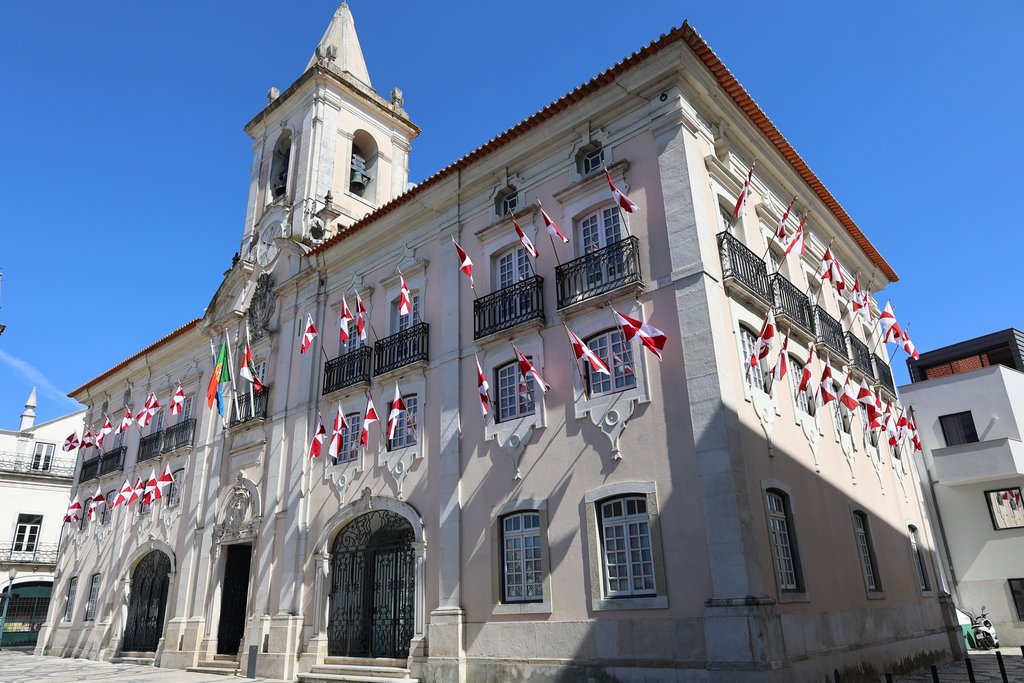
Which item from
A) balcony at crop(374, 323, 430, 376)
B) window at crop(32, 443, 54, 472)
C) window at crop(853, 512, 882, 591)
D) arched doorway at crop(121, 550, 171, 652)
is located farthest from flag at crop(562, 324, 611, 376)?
window at crop(32, 443, 54, 472)

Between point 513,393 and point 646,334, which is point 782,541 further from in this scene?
point 513,393

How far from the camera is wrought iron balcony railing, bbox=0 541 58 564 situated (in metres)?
34.9

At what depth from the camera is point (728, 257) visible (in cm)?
1250

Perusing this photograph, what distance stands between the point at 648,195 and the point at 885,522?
929 centimetres

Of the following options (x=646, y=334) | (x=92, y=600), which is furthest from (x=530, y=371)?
(x=92, y=600)

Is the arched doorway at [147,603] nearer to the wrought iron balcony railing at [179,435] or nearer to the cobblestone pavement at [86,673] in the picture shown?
the cobblestone pavement at [86,673]

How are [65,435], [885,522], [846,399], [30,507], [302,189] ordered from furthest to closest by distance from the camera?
[65,435] < [30,507] < [302,189] < [885,522] < [846,399]

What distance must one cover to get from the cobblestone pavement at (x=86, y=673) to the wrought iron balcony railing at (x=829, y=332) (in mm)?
13953

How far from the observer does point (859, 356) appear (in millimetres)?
17828

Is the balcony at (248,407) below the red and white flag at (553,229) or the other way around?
below

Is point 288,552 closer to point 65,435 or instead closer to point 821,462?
point 821,462

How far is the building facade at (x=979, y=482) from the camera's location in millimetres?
20469

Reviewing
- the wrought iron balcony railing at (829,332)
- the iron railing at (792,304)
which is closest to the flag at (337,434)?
the iron railing at (792,304)

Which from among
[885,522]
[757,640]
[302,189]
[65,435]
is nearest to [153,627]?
[302,189]
